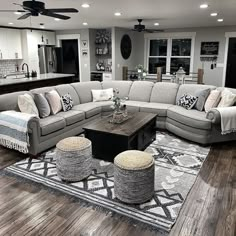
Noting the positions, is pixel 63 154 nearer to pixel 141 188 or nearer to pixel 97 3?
pixel 141 188

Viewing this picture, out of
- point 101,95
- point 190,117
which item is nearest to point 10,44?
point 101,95

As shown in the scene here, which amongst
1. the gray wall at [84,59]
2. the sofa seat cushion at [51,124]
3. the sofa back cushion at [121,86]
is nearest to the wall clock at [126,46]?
the gray wall at [84,59]

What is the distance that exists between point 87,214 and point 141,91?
12.0 ft

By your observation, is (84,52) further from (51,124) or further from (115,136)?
(115,136)

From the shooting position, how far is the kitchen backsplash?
831cm

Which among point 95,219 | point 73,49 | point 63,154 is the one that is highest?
point 73,49

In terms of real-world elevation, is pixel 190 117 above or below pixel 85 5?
below

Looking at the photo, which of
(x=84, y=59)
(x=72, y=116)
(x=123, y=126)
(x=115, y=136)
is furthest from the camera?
(x=84, y=59)

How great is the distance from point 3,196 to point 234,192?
2618mm

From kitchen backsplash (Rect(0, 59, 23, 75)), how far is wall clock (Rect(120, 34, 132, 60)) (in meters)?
3.76

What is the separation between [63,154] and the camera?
2.84 meters

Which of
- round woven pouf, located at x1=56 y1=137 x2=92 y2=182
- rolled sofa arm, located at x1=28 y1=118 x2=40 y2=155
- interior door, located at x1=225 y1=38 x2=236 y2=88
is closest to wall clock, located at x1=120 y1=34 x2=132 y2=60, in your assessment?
interior door, located at x1=225 y1=38 x2=236 y2=88

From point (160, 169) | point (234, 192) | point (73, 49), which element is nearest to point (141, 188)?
point (160, 169)

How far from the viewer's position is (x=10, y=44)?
818 cm
